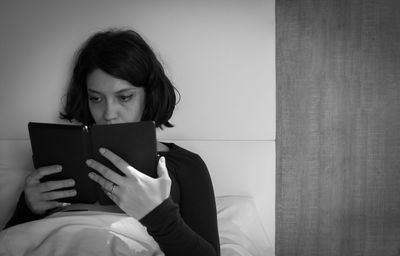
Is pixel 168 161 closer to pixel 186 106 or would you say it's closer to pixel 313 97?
pixel 186 106

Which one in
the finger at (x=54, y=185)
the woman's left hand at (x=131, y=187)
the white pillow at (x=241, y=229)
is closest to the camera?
the woman's left hand at (x=131, y=187)

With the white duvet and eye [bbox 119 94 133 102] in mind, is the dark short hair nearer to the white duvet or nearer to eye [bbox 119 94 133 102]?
eye [bbox 119 94 133 102]

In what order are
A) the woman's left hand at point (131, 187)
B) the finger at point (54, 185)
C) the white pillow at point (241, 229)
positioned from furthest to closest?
the white pillow at point (241, 229)
the finger at point (54, 185)
the woman's left hand at point (131, 187)

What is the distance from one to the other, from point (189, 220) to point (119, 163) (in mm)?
282

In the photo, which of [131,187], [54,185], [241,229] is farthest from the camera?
[241,229]

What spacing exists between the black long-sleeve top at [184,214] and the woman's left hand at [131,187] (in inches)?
0.8

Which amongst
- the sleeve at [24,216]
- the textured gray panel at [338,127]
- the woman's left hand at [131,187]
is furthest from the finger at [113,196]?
the textured gray panel at [338,127]

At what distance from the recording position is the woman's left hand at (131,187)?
956mm

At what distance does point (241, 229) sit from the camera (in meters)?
1.39

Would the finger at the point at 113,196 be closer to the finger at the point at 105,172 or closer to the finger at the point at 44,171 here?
the finger at the point at 105,172

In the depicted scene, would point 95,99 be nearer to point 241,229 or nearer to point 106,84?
point 106,84

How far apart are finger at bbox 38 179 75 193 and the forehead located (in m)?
0.29

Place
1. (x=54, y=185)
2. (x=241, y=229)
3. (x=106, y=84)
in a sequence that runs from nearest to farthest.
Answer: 1. (x=54, y=185)
2. (x=106, y=84)
3. (x=241, y=229)

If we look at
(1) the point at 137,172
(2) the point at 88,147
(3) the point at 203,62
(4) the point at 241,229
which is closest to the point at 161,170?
(1) the point at 137,172
